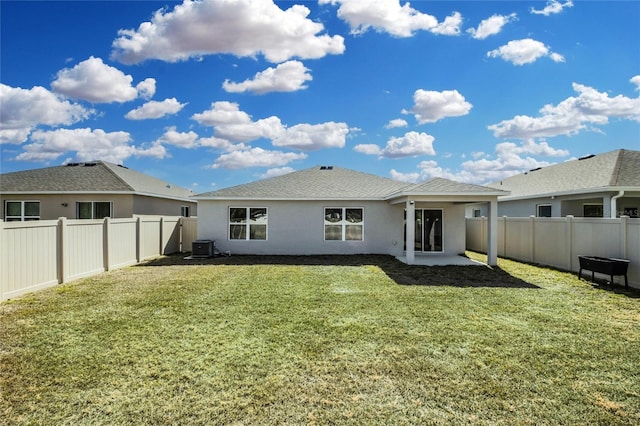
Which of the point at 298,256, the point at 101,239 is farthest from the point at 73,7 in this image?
the point at 298,256

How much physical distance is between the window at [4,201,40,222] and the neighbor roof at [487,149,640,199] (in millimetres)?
24038

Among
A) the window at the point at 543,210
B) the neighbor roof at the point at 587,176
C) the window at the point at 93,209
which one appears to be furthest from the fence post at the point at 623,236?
the window at the point at 93,209

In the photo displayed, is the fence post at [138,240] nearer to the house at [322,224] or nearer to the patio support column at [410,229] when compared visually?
the house at [322,224]

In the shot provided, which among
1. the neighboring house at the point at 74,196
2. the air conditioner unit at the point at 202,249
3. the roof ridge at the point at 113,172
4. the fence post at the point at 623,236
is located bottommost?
the air conditioner unit at the point at 202,249

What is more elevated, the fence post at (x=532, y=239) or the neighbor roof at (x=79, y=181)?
the neighbor roof at (x=79, y=181)

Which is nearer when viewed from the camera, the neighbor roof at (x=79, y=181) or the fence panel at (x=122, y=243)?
the fence panel at (x=122, y=243)

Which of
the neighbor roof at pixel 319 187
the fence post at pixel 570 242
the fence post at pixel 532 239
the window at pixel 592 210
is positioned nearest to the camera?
the fence post at pixel 570 242

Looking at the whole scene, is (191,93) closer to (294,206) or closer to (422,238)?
(294,206)

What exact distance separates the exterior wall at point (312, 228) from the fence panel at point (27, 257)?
7238 mm

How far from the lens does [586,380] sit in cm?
393

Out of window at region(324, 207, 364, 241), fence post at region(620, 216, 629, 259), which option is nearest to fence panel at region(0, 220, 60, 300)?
window at region(324, 207, 364, 241)

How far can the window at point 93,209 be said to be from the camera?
16.7 metres

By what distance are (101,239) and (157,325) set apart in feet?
21.7

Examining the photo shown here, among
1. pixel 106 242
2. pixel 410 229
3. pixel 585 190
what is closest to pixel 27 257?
pixel 106 242
